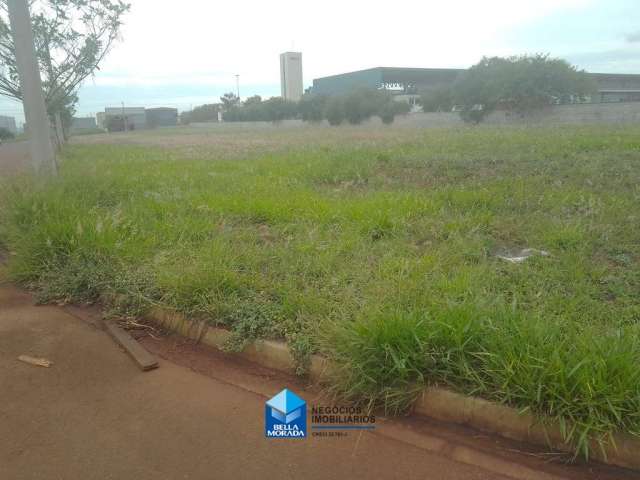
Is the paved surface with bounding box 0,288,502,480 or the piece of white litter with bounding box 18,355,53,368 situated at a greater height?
the piece of white litter with bounding box 18,355,53,368

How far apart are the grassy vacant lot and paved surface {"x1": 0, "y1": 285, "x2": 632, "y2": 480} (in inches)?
12.0

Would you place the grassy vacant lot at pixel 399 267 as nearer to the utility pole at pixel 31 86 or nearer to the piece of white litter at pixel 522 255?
the piece of white litter at pixel 522 255

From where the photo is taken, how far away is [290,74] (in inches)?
3504

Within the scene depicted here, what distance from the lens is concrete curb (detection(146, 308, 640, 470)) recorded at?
2221 mm

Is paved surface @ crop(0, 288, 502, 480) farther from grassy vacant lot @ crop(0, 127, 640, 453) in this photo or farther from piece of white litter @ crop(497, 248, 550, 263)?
→ piece of white litter @ crop(497, 248, 550, 263)

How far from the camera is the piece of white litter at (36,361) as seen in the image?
329 centimetres

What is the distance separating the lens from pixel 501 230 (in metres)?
4.91

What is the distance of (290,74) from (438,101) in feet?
180

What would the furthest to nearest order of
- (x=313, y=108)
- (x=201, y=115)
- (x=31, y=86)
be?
1. (x=201, y=115)
2. (x=313, y=108)
3. (x=31, y=86)

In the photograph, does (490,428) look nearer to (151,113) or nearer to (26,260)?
(26,260)

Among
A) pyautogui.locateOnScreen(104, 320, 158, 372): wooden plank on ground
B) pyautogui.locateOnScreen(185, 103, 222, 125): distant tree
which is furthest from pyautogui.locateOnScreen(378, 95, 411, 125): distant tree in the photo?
pyautogui.locateOnScreen(185, 103, 222, 125): distant tree

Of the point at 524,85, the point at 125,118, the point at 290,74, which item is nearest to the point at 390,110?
the point at 524,85

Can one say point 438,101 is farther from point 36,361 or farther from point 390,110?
point 36,361

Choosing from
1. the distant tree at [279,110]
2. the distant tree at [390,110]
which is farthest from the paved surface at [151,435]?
the distant tree at [279,110]
